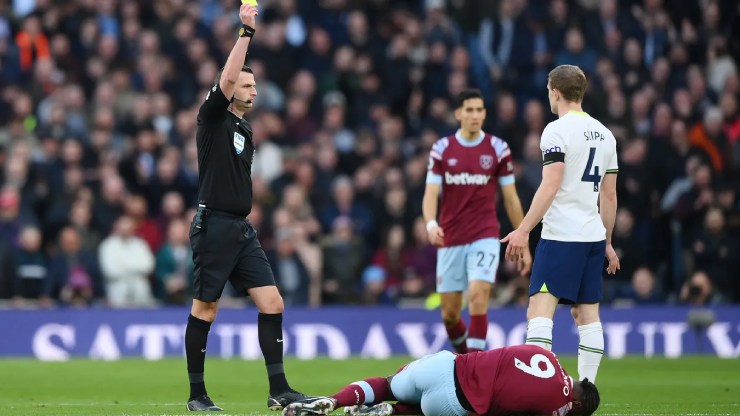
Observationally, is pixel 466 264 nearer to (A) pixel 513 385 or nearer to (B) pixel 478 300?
A: (B) pixel 478 300

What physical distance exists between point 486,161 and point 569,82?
143 inches

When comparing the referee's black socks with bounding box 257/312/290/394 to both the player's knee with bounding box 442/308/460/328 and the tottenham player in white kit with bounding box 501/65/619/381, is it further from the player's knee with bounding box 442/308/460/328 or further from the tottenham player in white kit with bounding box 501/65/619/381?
the player's knee with bounding box 442/308/460/328

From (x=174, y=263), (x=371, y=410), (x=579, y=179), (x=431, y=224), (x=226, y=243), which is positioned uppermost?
(x=579, y=179)

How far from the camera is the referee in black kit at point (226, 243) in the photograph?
10.6m

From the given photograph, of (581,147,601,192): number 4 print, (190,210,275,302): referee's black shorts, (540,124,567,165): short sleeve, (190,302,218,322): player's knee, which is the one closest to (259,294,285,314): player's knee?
(190,210,275,302): referee's black shorts

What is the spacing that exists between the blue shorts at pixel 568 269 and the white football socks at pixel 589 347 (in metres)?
0.24

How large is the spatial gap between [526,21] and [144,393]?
12160 mm

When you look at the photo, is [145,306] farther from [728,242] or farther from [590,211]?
[590,211]

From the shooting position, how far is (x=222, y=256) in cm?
1062

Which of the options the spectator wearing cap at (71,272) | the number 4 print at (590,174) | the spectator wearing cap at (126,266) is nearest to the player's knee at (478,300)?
the number 4 print at (590,174)

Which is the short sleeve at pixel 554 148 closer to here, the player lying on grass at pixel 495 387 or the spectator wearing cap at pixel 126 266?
the player lying on grass at pixel 495 387

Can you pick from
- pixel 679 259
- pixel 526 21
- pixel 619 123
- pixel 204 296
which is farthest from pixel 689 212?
pixel 204 296

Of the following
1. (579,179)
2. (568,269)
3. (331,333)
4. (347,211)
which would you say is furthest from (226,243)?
(347,211)

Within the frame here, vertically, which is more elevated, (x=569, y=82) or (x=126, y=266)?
(x=569, y=82)
